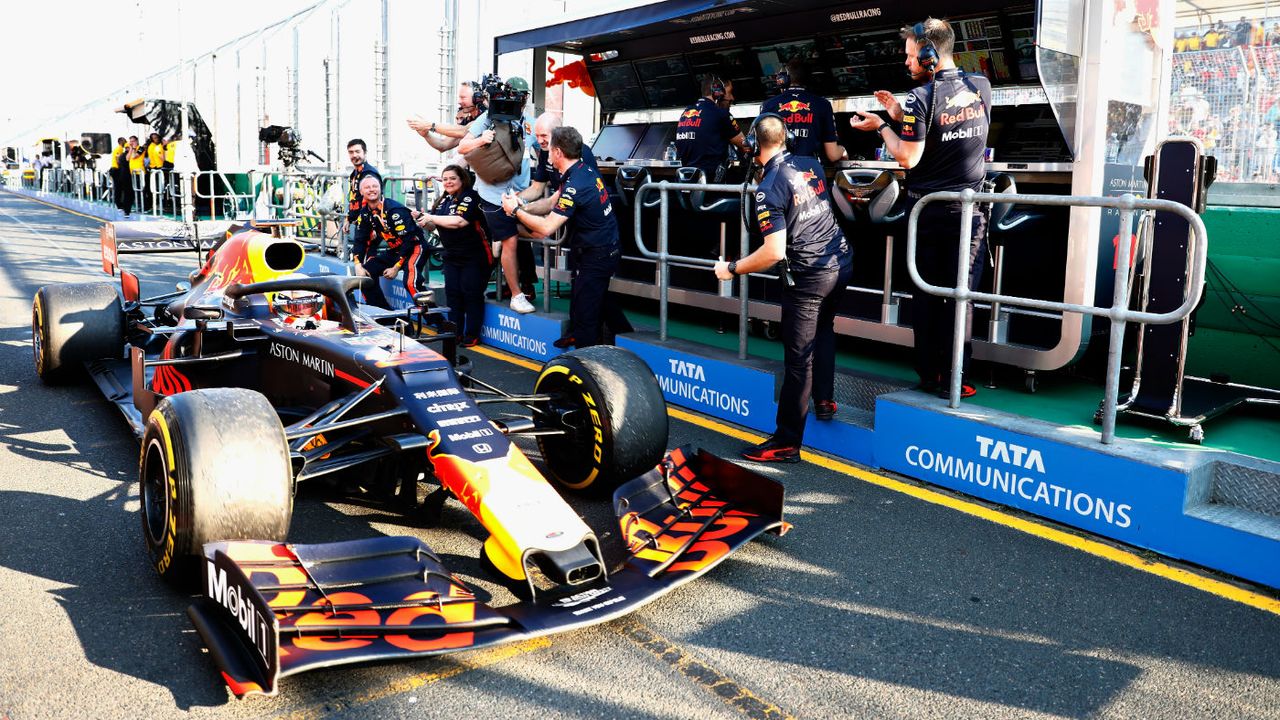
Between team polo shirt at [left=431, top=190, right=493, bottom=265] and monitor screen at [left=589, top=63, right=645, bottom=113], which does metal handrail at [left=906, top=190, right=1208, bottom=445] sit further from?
monitor screen at [left=589, top=63, right=645, bottom=113]

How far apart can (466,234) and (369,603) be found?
19.7 feet

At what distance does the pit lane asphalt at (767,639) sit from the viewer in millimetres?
3121

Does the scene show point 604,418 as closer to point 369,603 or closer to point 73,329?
point 369,603

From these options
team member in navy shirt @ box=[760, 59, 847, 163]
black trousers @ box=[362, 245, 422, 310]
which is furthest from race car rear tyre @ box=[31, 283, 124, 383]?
team member in navy shirt @ box=[760, 59, 847, 163]

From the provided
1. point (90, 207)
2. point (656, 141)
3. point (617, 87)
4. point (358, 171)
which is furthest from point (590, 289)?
point (90, 207)

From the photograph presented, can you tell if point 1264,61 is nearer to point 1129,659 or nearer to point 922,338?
point 922,338

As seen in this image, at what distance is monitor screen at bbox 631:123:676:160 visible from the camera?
11000 millimetres

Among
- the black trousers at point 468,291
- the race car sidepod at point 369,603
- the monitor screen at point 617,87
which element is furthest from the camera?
the monitor screen at point 617,87

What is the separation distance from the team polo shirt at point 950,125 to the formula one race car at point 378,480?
6.68 ft

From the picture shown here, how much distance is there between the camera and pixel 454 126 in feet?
31.4

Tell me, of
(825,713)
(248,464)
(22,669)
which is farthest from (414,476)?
(825,713)

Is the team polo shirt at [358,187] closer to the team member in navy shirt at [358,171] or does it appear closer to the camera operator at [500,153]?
the team member in navy shirt at [358,171]

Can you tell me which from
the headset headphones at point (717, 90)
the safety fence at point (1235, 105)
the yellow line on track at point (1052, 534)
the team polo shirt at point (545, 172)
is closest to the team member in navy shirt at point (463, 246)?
the team polo shirt at point (545, 172)

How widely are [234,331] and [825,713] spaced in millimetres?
Answer: 3585
